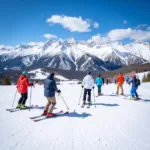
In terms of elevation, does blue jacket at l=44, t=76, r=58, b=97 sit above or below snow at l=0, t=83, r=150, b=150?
above

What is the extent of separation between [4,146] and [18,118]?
3453mm

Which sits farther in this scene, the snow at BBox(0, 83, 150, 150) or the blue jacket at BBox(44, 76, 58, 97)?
the blue jacket at BBox(44, 76, 58, 97)

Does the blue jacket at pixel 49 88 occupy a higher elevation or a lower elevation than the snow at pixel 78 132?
higher

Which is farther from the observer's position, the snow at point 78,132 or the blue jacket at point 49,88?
the blue jacket at point 49,88

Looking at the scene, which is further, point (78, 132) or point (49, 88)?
point (49, 88)

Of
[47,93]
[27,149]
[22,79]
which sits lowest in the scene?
[27,149]

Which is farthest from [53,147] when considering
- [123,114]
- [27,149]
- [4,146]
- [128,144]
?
[123,114]

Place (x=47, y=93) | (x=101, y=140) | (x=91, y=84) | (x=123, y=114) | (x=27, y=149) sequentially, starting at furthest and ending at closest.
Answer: (x=91, y=84) < (x=123, y=114) < (x=47, y=93) < (x=101, y=140) < (x=27, y=149)

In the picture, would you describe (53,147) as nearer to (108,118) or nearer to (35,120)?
(35,120)

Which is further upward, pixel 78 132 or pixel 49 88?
pixel 49 88

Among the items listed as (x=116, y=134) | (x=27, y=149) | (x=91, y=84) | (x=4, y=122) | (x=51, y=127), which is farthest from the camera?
(x=91, y=84)

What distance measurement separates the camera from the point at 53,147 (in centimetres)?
612

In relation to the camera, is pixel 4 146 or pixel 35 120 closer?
pixel 4 146

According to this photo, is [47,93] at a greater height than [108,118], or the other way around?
[47,93]
